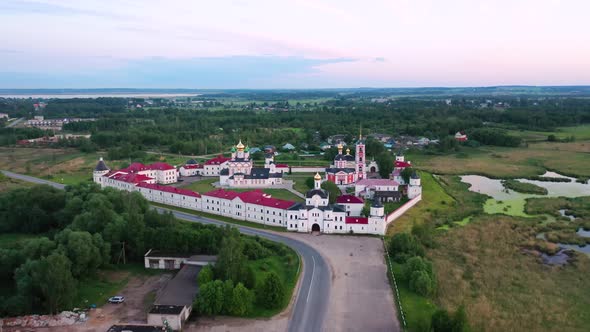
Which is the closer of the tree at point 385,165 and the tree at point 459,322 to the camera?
the tree at point 459,322

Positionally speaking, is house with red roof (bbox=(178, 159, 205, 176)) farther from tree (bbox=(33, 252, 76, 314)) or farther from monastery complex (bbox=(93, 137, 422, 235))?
tree (bbox=(33, 252, 76, 314))

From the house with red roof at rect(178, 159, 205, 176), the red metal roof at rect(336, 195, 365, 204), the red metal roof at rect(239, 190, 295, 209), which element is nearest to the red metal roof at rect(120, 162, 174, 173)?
the house with red roof at rect(178, 159, 205, 176)

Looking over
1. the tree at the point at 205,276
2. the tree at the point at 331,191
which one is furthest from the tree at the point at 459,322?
the tree at the point at 331,191

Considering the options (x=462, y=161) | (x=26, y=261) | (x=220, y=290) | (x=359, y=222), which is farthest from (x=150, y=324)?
(x=462, y=161)

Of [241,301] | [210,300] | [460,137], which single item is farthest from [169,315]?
[460,137]

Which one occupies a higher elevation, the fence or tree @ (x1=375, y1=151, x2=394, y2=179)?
tree @ (x1=375, y1=151, x2=394, y2=179)

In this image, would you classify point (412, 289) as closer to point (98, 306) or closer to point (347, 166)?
point (98, 306)

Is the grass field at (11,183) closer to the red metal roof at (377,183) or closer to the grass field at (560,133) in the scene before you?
the red metal roof at (377,183)
